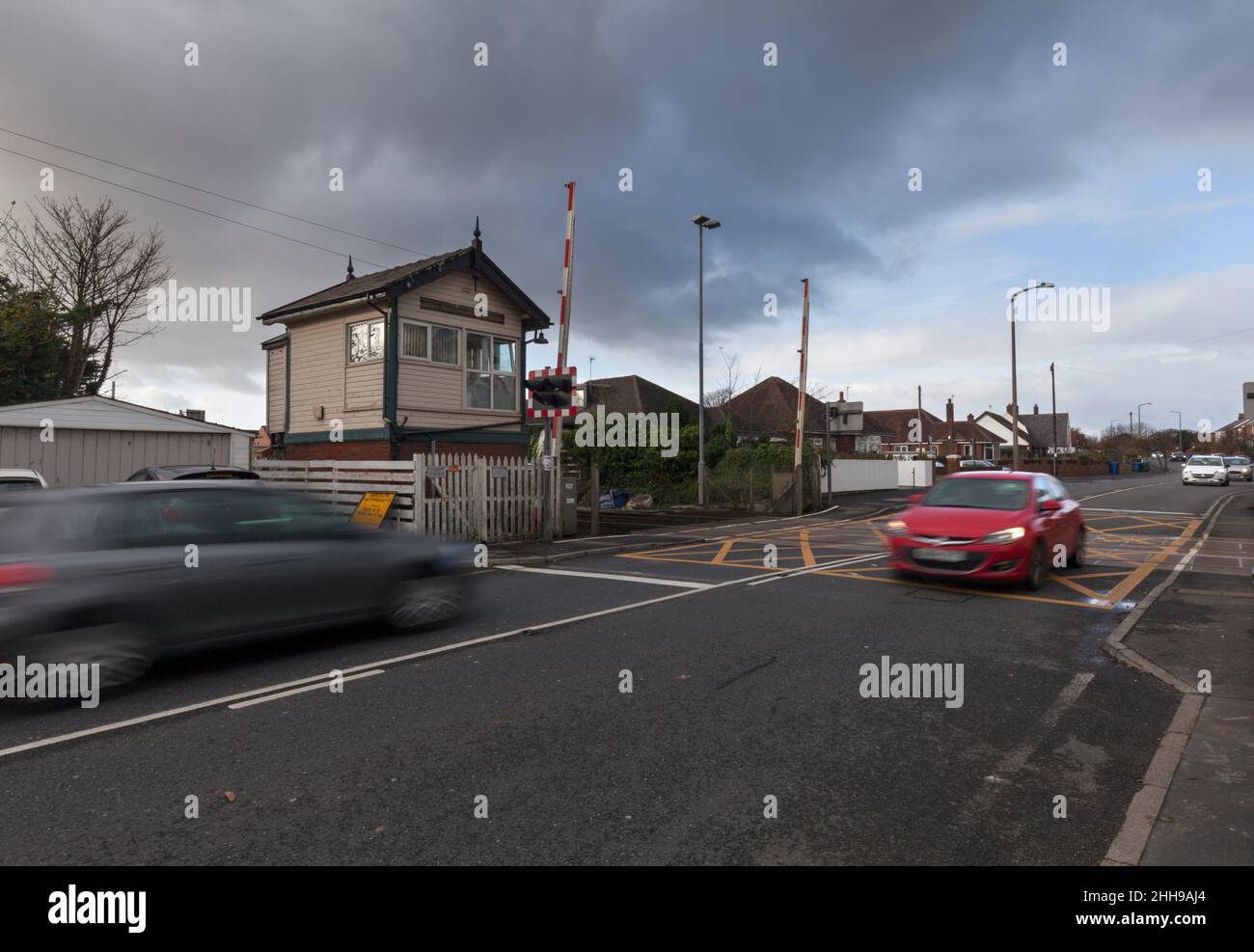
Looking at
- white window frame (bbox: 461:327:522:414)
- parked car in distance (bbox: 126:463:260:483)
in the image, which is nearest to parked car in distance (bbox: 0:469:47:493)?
parked car in distance (bbox: 126:463:260:483)

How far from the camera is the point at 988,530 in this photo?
9633 mm

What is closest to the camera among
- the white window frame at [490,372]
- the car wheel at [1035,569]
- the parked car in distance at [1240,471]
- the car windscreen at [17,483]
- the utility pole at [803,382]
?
the car wheel at [1035,569]

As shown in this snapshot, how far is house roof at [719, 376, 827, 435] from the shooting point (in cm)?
5541

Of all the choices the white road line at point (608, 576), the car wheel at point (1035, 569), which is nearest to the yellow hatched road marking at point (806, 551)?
the white road line at point (608, 576)

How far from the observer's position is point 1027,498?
1047cm

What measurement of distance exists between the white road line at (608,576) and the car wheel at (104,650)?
6.13 m

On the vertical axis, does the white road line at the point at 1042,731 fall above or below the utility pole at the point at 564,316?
below

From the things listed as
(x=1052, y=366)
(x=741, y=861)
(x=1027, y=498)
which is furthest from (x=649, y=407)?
(x=741, y=861)

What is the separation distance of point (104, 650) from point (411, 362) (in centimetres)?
1271

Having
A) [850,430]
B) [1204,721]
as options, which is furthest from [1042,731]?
[850,430]

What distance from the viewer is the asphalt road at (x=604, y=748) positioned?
3.30m

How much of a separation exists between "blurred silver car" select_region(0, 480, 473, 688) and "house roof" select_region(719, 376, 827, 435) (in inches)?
1876

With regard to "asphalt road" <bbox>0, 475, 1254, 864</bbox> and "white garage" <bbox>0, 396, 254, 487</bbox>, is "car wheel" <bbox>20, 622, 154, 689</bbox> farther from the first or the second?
"white garage" <bbox>0, 396, 254, 487</bbox>

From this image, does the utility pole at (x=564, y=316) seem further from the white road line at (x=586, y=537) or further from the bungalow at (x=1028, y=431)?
the bungalow at (x=1028, y=431)
